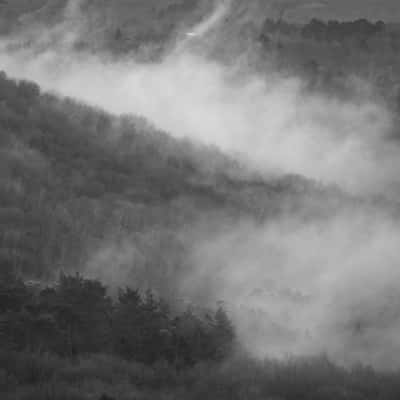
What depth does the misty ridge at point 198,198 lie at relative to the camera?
23.5m

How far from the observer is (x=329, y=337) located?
96.9 feet

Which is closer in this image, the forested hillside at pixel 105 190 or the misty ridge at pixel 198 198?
the misty ridge at pixel 198 198

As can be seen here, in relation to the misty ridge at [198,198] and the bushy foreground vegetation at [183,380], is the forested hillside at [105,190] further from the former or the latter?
the bushy foreground vegetation at [183,380]

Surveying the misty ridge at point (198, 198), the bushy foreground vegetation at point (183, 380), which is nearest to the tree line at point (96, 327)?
the misty ridge at point (198, 198)

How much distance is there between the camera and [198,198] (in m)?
47.0

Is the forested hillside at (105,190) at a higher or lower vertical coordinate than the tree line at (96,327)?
higher

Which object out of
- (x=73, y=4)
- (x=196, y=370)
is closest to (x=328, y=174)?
(x=73, y=4)

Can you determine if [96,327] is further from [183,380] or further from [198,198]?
[198,198]

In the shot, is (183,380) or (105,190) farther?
(105,190)

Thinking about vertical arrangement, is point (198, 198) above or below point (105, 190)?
above

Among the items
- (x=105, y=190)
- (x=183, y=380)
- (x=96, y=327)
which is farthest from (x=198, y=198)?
(x=183, y=380)

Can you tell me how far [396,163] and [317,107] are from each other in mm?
11918

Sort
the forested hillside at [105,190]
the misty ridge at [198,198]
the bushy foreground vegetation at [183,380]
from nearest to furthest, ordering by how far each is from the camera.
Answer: the bushy foreground vegetation at [183,380] < the misty ridge at [198,198] < the forested hillside at [105,190]

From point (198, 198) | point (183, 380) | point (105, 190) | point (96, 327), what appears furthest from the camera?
point (198, 198)
